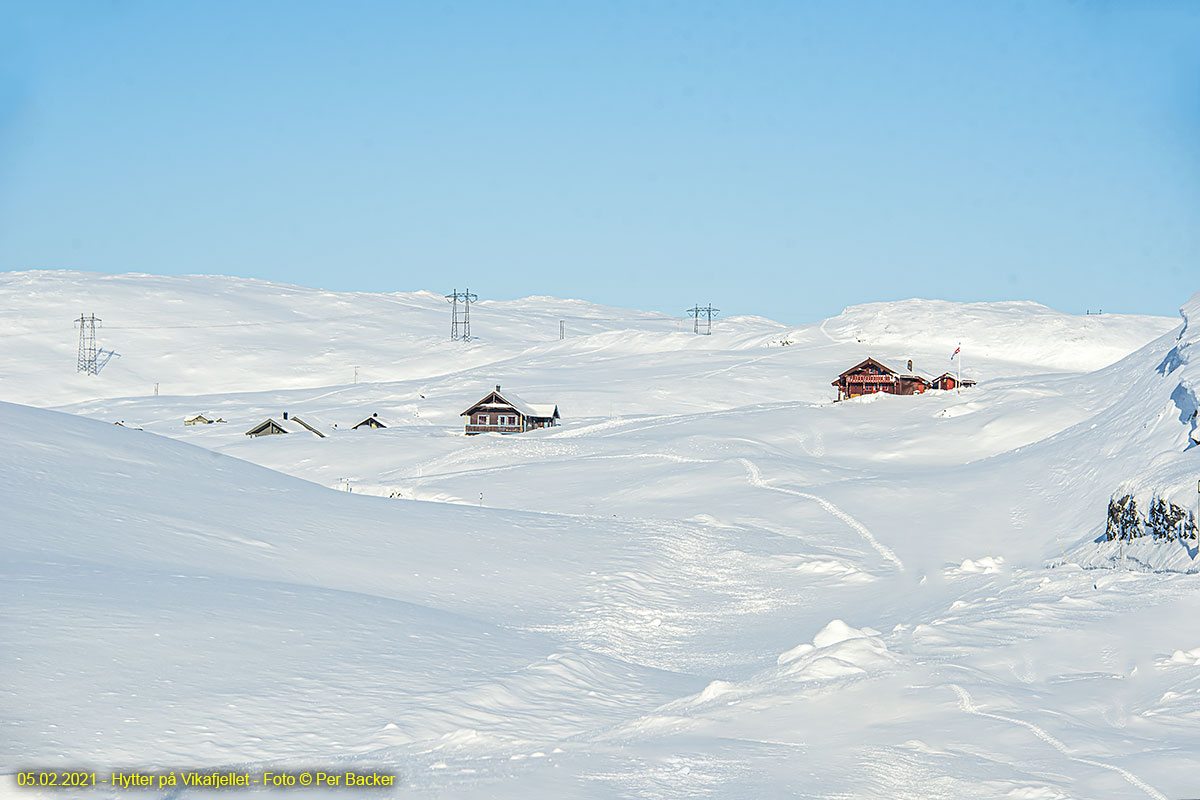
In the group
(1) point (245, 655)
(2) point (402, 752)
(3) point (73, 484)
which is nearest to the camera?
(2) point (402, 752)

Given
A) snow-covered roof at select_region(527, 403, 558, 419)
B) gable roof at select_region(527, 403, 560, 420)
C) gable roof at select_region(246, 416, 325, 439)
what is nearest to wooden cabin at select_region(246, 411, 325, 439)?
gable roof at select_region(246, 416, 325, 439)

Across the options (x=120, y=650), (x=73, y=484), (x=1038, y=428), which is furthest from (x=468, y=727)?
(x=1038, y=428)

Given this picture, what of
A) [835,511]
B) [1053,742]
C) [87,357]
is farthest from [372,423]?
[1053,742]

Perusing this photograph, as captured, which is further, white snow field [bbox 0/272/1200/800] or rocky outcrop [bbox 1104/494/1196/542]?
rocky outcrop [bbox 1104/494/1196/542]

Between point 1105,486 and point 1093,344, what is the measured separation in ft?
401

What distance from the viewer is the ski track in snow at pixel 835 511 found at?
32469mm

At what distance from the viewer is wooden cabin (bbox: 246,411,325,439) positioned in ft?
268

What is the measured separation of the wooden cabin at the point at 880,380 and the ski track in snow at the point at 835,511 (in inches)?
1453

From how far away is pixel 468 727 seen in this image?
13539mm

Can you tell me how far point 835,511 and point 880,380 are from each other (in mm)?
51289

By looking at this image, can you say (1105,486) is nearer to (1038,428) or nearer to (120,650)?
(1038,428)

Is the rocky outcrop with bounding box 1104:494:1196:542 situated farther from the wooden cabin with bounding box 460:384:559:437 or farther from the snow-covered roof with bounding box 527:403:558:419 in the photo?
the snow-covered roof with bounding box 527:403:558:419

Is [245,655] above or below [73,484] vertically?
below

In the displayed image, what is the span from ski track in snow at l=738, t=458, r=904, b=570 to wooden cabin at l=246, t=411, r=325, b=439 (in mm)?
39610
